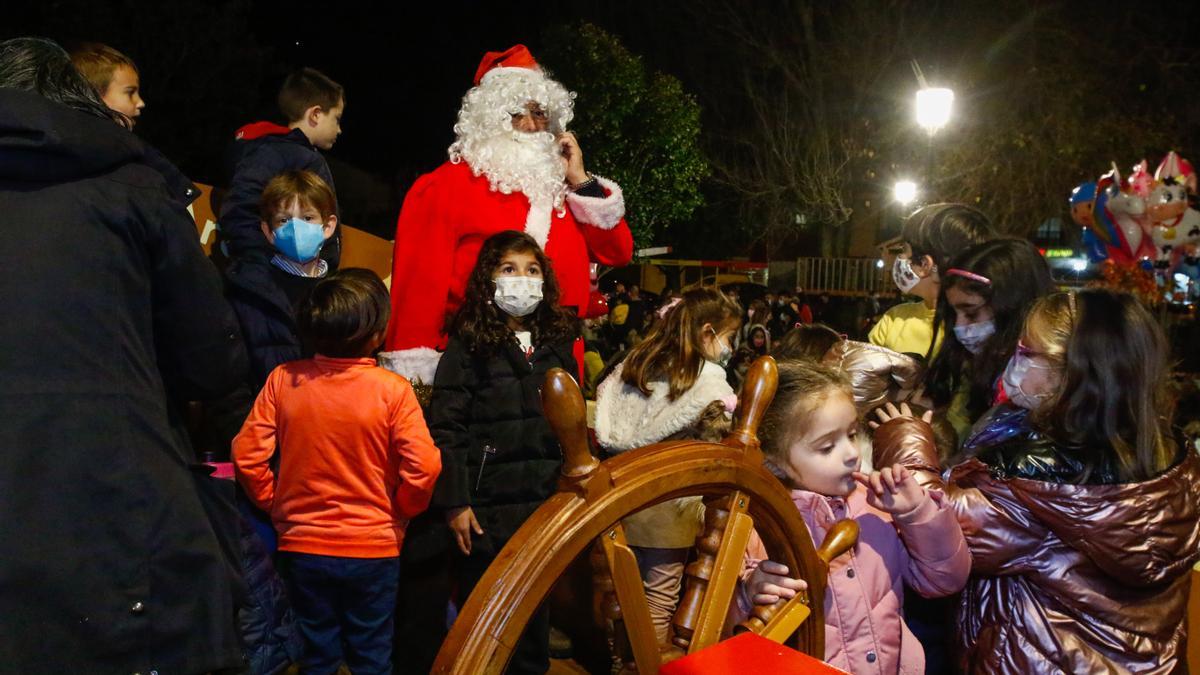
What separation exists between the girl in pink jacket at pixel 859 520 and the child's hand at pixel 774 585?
13.4 inches

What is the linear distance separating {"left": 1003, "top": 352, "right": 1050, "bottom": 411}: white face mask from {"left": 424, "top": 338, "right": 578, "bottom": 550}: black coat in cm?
133

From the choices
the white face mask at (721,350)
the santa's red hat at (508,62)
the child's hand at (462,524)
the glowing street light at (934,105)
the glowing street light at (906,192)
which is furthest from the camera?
the glowing street light at (906,192)

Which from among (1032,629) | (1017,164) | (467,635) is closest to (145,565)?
(467,635)

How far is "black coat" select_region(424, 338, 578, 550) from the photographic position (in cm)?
274

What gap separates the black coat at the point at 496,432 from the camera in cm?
274

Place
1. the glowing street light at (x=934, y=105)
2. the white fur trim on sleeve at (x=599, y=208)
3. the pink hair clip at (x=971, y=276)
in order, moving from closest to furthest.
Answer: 1. the pink hair clip at (x=971, y=276)
2. the white fur trim on sleeve at (x=599, y=208)
3. the glowing street light at (x=934, y=105)

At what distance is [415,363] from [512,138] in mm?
1108

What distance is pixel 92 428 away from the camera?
156 cm

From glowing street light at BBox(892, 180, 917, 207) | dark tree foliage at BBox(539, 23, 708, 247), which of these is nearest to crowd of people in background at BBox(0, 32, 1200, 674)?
dark tree foliage at BBox(539, 23, 708, 247)

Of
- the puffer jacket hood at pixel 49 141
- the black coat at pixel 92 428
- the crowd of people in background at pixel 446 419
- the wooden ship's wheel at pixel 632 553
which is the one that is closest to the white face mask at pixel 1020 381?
the crowd of people in background at pixel 446 419

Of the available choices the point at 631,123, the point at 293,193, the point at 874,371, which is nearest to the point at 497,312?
the point at 293,193

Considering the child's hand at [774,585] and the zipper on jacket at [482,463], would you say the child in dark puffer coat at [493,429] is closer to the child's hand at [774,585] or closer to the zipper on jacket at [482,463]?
the zipper on jacket at [482,463]

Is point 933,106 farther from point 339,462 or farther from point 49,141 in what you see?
point 49,141

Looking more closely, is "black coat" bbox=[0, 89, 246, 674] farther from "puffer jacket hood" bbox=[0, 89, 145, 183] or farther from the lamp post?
the lamp post
